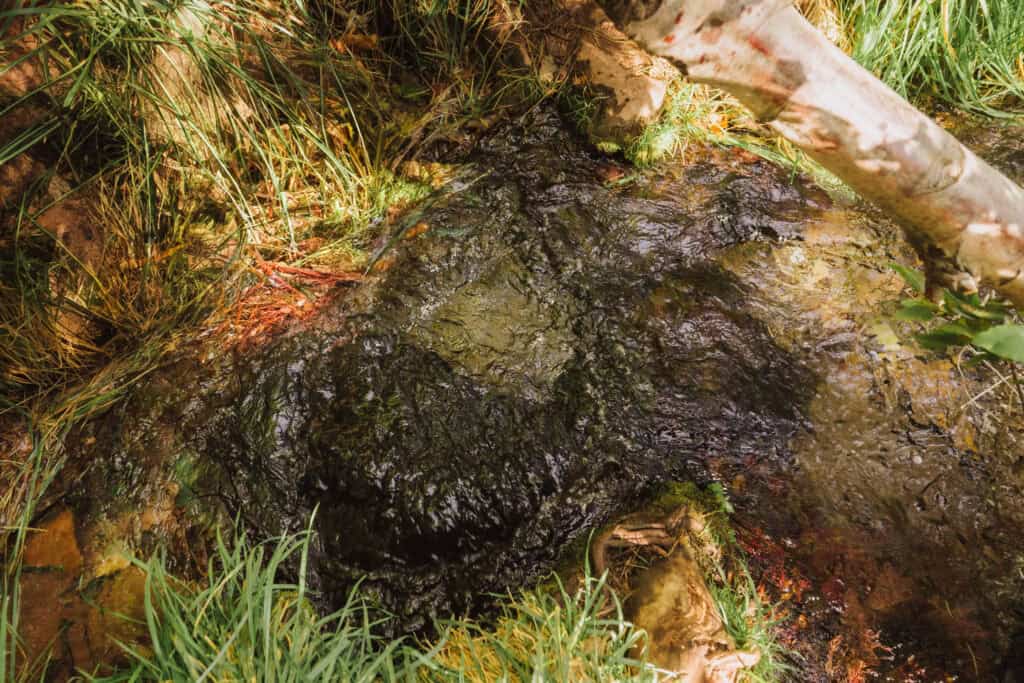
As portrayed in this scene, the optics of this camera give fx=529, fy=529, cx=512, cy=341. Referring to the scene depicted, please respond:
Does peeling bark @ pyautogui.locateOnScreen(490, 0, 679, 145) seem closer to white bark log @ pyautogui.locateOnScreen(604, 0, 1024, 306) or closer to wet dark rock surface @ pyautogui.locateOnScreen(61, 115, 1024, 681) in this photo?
wet dark rock surface @ pyautogui.locateOnScreen(61, 115, 1024, 681)

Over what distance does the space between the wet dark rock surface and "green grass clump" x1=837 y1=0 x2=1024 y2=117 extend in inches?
45.4

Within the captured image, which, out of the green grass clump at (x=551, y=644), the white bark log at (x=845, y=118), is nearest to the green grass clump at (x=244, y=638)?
the green grass clump at (x=551, y=644)

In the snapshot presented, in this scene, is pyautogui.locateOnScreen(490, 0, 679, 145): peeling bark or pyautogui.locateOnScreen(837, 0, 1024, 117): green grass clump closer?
pyautogui.locateOnScreen(490, 0, 679, 145): peeling bark

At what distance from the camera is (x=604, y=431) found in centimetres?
205

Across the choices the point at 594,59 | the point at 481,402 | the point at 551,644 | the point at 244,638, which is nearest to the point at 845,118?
the point at 594,59

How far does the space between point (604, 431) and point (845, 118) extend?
1.29m

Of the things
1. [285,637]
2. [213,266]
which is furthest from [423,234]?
[285,637]

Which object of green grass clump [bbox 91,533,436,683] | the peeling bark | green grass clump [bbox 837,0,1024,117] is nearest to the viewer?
green grass clump [bbox 91,533,436,683]

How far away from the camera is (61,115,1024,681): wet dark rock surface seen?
5.91ft

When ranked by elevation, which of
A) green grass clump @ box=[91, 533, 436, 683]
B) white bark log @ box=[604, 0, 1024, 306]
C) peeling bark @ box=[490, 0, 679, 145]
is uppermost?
white bark log @ box=[604, 0, 1024, 306]

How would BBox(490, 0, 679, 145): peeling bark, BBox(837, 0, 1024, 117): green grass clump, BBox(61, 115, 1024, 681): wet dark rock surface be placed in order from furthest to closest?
BBox(837, 0, 1024, 117): green grass clump → BBox(490, 0, 679, 145): peeling bark → BBox(61, 115, 1024, 681): wet dark rock surface

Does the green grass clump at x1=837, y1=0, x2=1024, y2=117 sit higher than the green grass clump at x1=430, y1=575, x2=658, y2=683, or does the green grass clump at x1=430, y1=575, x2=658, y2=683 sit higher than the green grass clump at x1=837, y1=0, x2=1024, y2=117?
the green grass clump at x1=837, y1=0, x2=1024, y2=117

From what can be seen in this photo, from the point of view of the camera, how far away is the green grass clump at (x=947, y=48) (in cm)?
281

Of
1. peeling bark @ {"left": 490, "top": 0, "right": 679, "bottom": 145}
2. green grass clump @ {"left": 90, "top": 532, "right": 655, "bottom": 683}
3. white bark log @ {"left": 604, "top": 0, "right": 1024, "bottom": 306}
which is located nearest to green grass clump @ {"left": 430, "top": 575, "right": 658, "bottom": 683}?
green grass clump @ {"left": 90, "top": 532, "right": 655, "bottom": 683}
